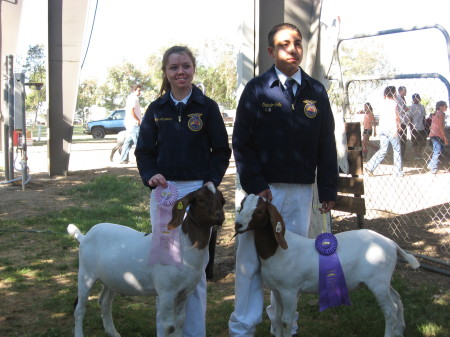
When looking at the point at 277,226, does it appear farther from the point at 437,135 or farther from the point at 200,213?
the point at 437,135

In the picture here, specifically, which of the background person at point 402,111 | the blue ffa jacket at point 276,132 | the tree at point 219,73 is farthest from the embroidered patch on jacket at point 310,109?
the tree at point 219,73

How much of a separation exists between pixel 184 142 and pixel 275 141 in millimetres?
658

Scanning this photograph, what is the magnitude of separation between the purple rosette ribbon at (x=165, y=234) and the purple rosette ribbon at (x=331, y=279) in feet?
3.25

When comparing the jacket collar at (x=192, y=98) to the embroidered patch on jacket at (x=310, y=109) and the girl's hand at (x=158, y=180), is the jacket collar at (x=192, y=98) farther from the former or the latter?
the embroidered patch on jacket at (x=310, y=109)

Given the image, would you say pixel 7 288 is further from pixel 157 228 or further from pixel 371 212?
pixel 371 212

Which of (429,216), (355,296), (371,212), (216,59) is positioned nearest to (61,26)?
(371,212)

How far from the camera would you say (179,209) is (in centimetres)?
337

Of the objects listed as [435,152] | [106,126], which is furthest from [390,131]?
[106,126]

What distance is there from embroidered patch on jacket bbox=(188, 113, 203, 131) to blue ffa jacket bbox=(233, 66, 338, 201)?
10.9 inches

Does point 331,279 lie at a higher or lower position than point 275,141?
lower

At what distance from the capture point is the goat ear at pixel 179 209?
3365 millimetres

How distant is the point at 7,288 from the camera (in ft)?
17.9

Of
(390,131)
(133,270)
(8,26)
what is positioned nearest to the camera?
(133,270)

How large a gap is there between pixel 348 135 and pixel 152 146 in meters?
3.53
